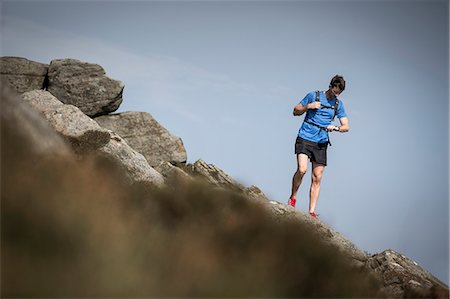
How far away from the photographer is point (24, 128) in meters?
4.84

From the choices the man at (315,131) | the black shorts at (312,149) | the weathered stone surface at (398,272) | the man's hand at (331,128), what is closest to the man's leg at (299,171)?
the man at (315,131)

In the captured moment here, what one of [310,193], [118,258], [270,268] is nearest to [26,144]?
[118,258]

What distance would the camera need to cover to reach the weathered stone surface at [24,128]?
4.38 meters

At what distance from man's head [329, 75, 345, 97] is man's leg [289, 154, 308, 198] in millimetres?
1757

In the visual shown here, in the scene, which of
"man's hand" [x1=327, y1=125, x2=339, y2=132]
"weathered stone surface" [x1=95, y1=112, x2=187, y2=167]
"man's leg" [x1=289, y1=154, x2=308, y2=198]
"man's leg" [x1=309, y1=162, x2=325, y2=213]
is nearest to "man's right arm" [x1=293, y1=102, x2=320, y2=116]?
"man's hand" [x1=327, y1=125, x2=339, y2=132]

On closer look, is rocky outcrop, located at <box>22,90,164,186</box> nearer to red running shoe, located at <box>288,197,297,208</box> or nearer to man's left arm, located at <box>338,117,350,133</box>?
red running shoe, located at <box>288,197,297,208</box>

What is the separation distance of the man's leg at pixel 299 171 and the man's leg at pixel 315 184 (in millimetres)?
323

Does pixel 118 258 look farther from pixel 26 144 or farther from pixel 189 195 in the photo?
pixel 189 195

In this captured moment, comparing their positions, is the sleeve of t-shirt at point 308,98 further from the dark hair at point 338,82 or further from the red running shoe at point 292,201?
the red running shoe at point 292,201

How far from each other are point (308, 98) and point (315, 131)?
84cm

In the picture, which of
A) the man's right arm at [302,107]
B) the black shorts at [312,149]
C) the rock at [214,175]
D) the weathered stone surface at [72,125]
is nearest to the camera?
the weathered stone surface at [72,125]

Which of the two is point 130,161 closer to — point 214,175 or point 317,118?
point 214,175

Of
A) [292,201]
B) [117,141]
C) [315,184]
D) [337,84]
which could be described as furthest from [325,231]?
[117,141]

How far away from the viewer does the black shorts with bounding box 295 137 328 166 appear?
11.4 metres
